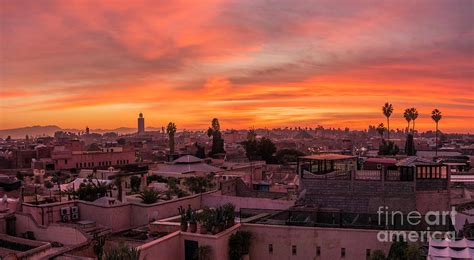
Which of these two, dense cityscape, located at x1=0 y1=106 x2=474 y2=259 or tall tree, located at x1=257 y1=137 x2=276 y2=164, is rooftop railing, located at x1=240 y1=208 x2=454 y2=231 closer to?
dense cityscape, located at x1=0 y1=106 x2=474 y2=259

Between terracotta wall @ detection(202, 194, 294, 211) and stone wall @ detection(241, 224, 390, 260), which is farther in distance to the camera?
terracotta wall @ detection(202, 194, 294, 211)

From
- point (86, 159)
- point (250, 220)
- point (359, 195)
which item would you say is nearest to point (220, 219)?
point (250, 220)

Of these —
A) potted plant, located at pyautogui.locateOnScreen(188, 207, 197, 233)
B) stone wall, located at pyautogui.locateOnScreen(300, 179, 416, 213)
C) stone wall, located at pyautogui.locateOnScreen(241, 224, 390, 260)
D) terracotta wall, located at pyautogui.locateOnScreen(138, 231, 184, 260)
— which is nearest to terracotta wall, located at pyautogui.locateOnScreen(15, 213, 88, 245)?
terracotta wall, located at pyautogui.locateOnScreen(138, 231, 184, 260)

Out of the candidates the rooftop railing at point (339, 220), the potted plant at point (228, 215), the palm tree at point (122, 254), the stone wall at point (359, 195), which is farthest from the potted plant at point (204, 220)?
the stone wall at point (359, 195)

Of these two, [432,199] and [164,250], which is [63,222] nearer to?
[164,250]

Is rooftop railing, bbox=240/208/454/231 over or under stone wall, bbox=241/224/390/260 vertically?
over

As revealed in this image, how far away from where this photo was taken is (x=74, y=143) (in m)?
74.3

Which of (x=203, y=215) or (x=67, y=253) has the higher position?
(x=203, y=215)

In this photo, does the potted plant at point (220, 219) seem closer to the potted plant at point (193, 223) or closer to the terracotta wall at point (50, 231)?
the potted plant at point (193, 223)

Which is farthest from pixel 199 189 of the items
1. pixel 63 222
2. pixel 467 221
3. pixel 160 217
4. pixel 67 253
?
pixel 467 221

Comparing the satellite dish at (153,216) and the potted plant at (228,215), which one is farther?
the satellite dish at (153,216)

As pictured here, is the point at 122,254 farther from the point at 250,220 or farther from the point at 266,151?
the point at 266,151

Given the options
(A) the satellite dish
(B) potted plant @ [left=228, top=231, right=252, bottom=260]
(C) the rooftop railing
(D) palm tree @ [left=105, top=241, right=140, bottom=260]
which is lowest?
(B) potted plant @ [left=228, top=231, right=252, bottom=260]

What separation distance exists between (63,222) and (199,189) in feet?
30.8
